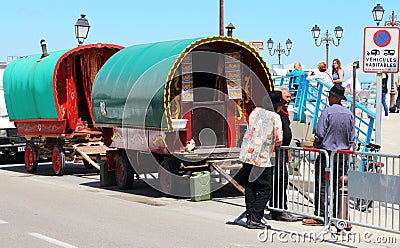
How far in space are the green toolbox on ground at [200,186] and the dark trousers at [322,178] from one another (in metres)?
3.42

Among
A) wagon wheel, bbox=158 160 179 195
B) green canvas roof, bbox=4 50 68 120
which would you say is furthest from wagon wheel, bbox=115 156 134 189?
green canvas roof, bbox=4 50 68 120

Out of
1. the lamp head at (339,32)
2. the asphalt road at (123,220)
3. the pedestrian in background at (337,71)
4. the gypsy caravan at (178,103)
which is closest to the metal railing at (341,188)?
the asphalt road at (123,220)

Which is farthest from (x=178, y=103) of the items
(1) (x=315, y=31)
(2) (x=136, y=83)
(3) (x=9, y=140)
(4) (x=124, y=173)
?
(1) (x=315, y=31)

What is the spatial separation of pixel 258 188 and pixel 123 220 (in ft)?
7.47

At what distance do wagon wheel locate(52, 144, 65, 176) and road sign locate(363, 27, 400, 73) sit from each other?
30.7ft

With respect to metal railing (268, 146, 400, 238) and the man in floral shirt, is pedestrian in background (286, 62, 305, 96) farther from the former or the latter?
the man in floral shirt

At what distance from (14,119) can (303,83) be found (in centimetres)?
828

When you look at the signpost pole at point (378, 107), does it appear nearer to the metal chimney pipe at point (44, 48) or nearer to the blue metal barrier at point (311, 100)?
the blue metal barrier at point (311, 100)

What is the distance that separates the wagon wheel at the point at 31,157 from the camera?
1998cm

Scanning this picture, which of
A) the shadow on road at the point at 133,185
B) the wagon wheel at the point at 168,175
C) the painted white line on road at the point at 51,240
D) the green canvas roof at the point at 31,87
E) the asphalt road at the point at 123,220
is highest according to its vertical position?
the green canvas roof at the point at 31,87

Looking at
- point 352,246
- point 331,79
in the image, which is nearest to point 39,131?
point 331,79

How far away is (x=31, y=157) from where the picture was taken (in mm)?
20203

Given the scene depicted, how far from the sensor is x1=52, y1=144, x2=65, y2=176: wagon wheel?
1875cm

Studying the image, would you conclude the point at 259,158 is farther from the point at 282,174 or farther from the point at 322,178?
the point at 322,178
